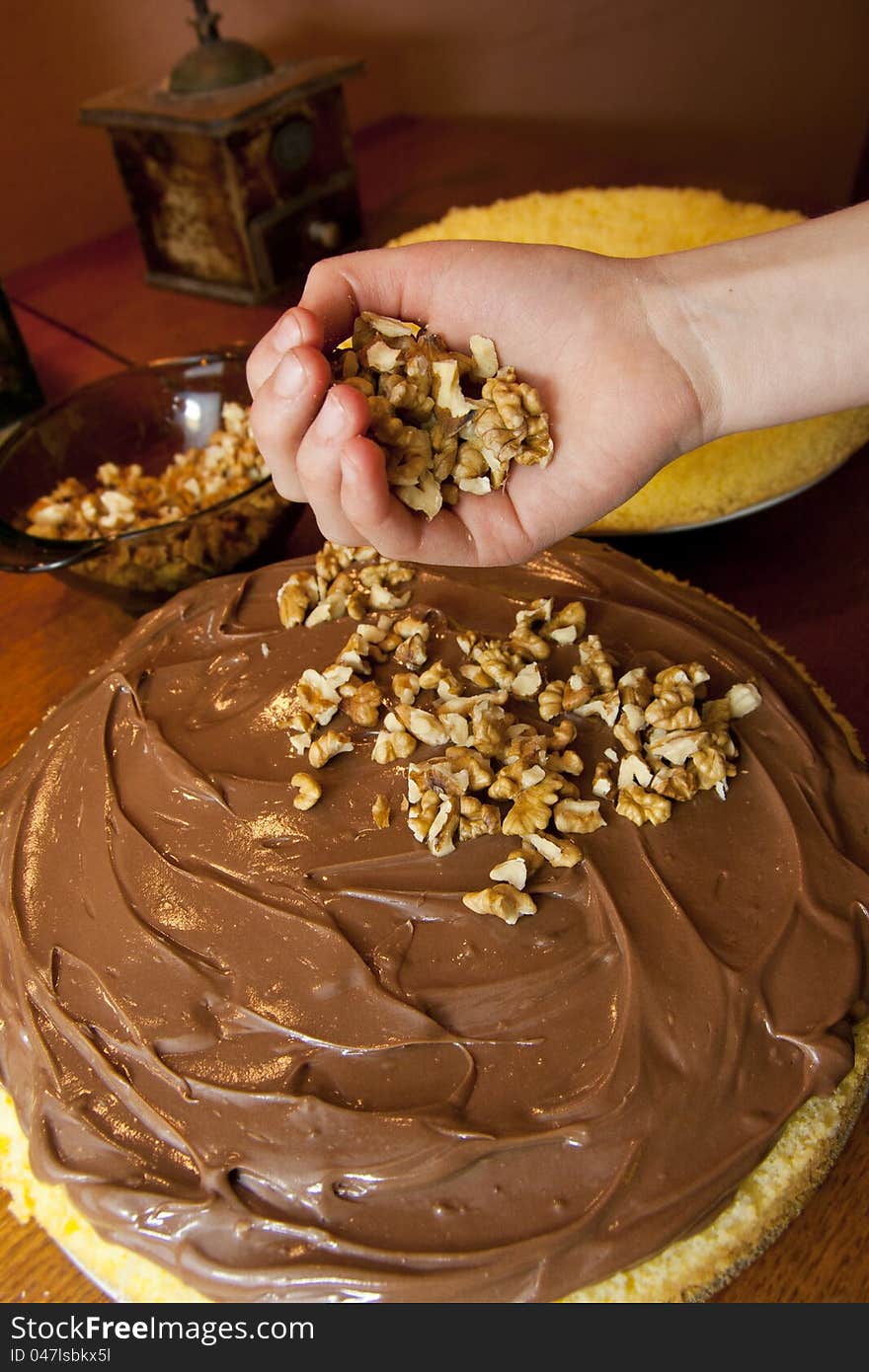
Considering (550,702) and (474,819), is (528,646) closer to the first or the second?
(550,702)

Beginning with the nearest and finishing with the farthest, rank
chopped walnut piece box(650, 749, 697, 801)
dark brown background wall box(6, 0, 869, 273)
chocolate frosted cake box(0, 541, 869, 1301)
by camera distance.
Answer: chocolate frosted cake box(0, 541, 869, 1301) < chopped walnut piece box(650, 749, 697, 801) < dark brown background wall box(6, 0, 869, 273)

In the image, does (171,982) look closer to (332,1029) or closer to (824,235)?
(332,1029)

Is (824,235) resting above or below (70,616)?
above

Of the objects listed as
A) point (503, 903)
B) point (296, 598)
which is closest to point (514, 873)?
point (503, 903)

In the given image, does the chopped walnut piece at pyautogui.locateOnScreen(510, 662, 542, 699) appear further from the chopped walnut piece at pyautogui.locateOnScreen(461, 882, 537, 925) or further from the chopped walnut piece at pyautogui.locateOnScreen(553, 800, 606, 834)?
the chopped walnut piece at pyautogui.locateOnScreen(461, 882, 537, 925)

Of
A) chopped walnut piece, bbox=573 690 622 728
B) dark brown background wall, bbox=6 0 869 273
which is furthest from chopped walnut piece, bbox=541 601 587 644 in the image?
dark brown background wall, bbox=6 0 869 273

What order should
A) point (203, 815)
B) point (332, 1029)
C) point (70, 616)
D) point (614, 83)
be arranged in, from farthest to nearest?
point (614, 83) → point (70, 616) → point (203, 815) → point (332, 1029)

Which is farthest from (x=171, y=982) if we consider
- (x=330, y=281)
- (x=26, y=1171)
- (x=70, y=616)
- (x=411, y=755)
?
(x=70, y=616)
